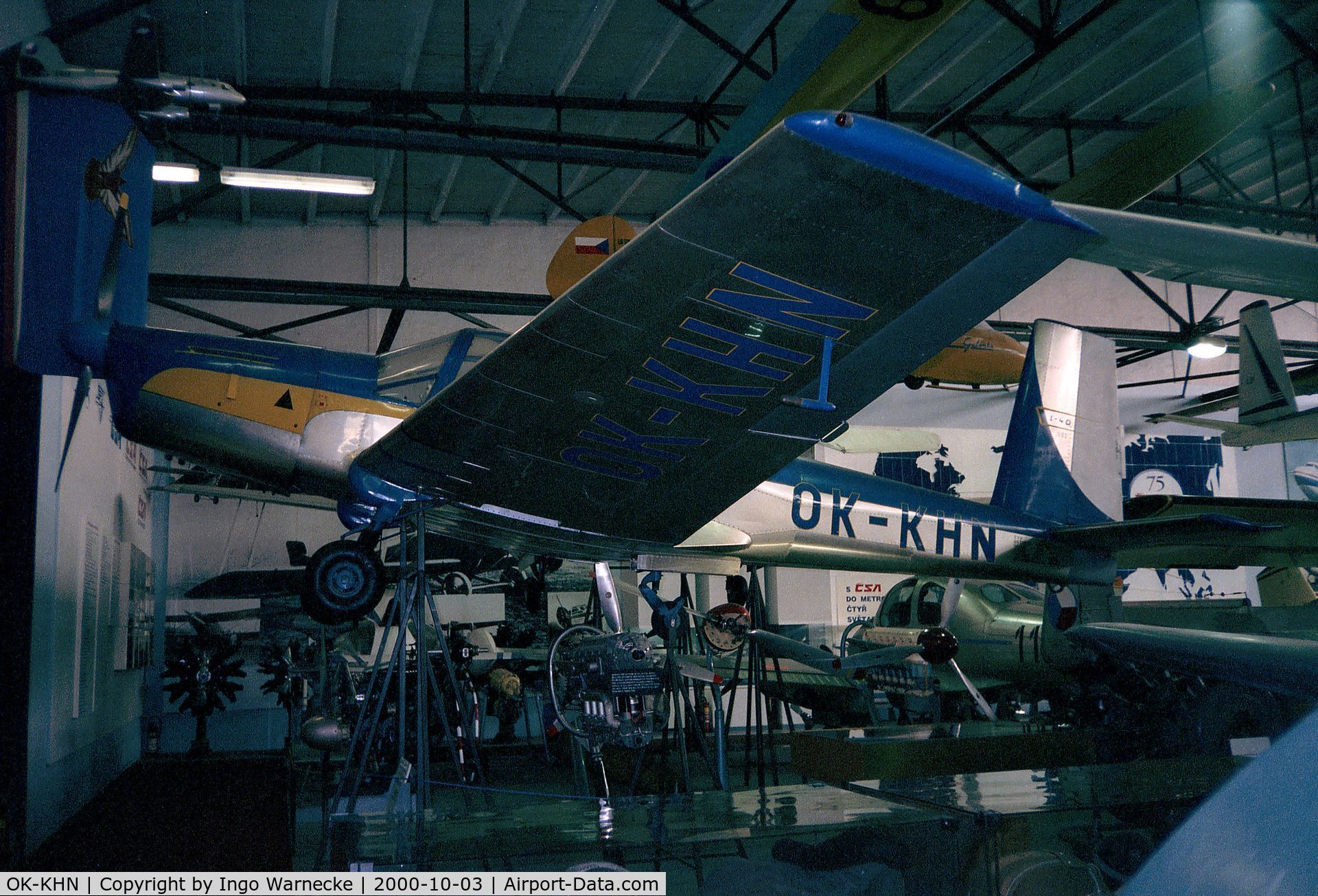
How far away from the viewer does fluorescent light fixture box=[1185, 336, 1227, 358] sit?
13.9m

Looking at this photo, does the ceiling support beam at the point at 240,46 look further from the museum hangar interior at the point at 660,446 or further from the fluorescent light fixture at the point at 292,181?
the fluorescent light fixture at the point at 292,181

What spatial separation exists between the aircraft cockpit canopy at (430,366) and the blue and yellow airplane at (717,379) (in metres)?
0.02

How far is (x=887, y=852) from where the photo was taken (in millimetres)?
1890

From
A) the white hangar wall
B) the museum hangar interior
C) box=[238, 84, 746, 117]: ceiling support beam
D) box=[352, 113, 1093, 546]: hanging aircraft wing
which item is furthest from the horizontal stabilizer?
box=[352, 113, 1093, 546]: hanging aircraft wing

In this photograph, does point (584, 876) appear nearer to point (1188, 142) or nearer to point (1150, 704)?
point (1150, 704)

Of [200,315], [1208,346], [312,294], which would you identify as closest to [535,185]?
[312,294]

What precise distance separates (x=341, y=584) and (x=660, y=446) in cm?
203

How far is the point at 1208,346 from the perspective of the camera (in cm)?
1388

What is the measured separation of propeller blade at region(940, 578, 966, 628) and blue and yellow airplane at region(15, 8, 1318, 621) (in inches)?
85.4

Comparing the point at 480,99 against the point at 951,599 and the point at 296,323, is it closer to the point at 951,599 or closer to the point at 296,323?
the point at 296,323

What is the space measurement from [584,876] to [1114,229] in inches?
76.4

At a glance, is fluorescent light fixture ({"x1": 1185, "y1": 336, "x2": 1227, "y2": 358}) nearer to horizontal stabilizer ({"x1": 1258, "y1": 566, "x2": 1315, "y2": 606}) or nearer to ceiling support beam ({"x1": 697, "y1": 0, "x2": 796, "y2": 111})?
horizontal stabilizer ({"x1": 1258, "y1": 566, "x2": 1315, "y2": 606})

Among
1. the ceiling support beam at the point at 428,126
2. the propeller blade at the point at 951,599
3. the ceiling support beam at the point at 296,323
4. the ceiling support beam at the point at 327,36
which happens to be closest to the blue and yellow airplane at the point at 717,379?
the propeller blade at the point at 951,599

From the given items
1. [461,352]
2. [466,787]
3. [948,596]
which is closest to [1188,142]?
[948,596]
